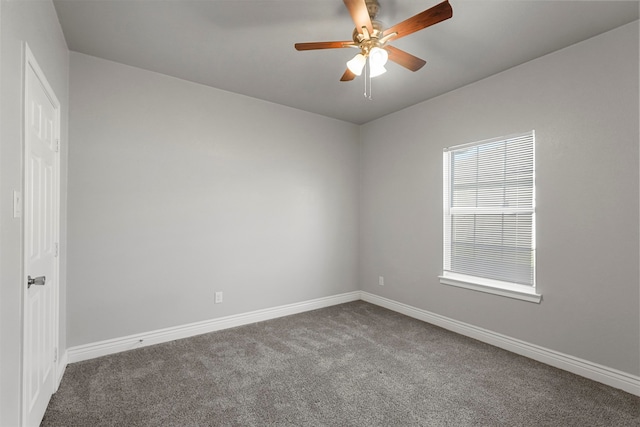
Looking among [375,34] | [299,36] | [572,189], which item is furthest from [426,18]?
[572,189]

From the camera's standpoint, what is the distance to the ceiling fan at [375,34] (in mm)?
1741

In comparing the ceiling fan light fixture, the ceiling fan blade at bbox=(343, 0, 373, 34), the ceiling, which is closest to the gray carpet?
the ceiling fan light fixture

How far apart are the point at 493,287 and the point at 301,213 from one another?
2324 mm

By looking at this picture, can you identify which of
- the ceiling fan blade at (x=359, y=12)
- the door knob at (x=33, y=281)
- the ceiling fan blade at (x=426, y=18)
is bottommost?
the door knob at (x=33, y=281)

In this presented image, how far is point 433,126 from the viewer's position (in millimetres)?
3668

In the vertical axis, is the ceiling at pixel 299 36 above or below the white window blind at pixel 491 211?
above

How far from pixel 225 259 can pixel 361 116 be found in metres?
2.60

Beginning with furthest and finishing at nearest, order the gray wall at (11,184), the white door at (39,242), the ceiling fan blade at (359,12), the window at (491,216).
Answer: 1. the window at (491,216)
2. the ceiling fan blade at (359,12)
3. the white door at (39,242)
4. the gray wall at (11,184)

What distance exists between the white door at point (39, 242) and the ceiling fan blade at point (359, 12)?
1665 millimetres

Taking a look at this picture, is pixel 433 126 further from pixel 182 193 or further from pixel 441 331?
pixel 182 193

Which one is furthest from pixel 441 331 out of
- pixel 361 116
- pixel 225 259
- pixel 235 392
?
pixel 361 116

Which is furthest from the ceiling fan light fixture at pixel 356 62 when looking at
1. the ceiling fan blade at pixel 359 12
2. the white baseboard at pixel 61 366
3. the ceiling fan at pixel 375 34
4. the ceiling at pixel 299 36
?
the white baseboard at pixel 61 366

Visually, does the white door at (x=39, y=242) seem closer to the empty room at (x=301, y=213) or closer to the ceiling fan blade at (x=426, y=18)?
the empty room at (x=301, y=213)

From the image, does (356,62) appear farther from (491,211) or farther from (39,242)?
(39,242)
